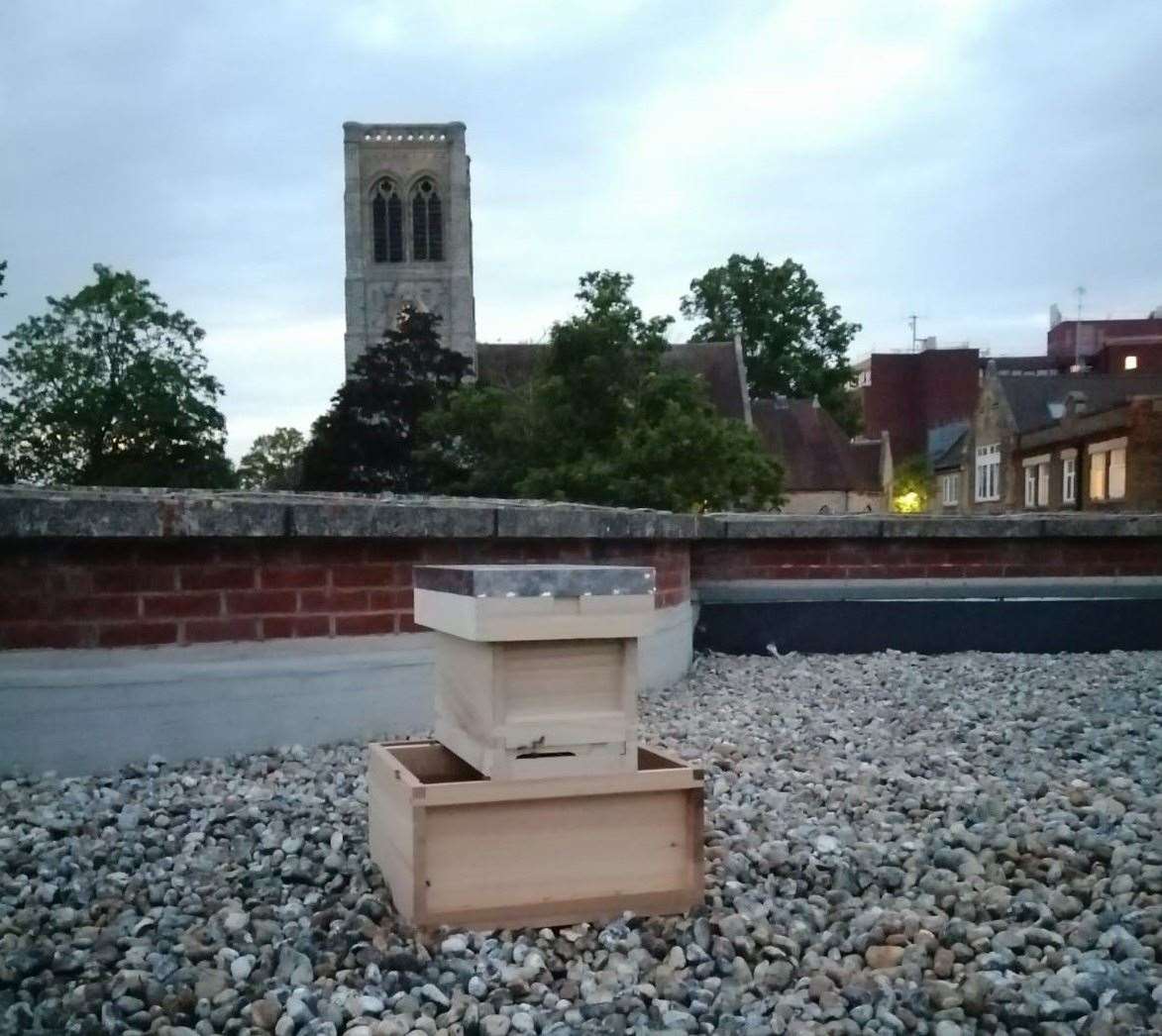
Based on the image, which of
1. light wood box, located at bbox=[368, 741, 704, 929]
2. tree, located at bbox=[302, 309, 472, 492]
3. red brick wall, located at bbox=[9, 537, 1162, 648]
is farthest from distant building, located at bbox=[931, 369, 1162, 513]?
light wood box, located at bbox=[368, 741, 704, 929]

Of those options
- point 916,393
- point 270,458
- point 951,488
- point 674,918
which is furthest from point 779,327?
point 674,918

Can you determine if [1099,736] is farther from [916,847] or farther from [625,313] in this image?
[625,313]

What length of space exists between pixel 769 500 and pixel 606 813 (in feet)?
71.8

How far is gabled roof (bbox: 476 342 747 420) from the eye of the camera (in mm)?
40906

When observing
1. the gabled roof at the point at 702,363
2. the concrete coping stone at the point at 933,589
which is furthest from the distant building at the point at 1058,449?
the concrete coping stone at the point at 933,589

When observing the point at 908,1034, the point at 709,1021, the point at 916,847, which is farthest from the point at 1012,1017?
the point at 916,847

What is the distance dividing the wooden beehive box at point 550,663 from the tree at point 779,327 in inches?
1912

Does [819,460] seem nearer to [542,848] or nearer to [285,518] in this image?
[285,518]


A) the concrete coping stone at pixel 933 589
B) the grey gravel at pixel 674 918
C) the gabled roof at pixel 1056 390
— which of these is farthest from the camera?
the gabled roof at pixel 1056 390

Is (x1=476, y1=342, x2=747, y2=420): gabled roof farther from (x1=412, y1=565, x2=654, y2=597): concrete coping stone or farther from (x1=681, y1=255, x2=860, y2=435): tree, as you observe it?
(x1=412, y1=565, x2=654, y2=597): concrete coping stone

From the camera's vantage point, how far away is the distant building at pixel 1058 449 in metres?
27.9

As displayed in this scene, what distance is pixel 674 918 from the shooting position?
2777 millimetres

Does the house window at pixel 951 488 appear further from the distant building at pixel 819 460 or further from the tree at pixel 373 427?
the tree at pixel 373 427

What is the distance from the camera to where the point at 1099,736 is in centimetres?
461
